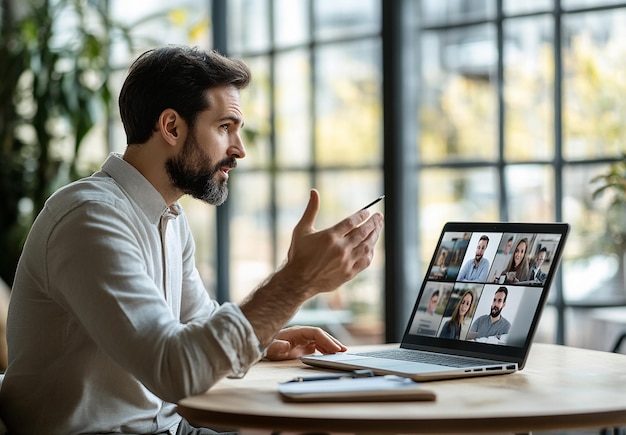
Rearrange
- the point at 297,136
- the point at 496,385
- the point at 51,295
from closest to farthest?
1. the point at 496,385
2. the point at 51,295
3. the point at 297,136

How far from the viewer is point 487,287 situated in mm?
1833

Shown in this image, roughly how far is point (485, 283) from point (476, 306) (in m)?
0.05

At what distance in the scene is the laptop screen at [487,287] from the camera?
175cm

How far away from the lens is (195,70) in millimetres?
1924

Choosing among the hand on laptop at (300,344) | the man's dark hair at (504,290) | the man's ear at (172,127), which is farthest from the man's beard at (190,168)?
the man's dark hair at (504,290)

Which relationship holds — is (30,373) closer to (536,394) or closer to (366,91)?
(536,394)

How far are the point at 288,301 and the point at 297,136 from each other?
8.05 feet

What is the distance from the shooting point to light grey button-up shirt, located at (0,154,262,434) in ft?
5.01

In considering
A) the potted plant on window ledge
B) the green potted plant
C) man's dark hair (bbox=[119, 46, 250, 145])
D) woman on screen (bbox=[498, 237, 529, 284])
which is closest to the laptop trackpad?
woman on screen (bbox=[498, 237, 529, 284])

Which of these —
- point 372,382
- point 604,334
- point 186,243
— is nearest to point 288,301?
point 372,382

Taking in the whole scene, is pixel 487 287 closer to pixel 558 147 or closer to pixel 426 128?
A: pixel 558 147

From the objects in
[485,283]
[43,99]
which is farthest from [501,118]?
[43,99]

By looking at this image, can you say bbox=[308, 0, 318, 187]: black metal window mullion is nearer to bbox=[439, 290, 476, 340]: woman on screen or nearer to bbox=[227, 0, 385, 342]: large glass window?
bbox=[227, 0, 385, 342]: large glass window

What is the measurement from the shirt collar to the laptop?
0.42m
